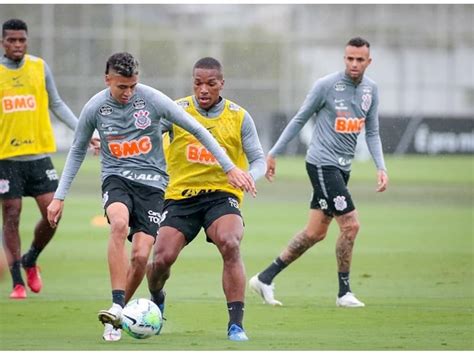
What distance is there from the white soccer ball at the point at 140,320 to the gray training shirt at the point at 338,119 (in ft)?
12.5

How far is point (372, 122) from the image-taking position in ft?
40.8

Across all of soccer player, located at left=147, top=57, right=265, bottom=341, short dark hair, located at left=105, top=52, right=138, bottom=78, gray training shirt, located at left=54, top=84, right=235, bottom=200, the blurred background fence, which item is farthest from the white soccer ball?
the blurred background fence

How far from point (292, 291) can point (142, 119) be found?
14.2ft

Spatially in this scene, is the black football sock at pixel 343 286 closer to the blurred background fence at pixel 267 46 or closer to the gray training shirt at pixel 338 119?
the gray training shirt at pixel 338 119

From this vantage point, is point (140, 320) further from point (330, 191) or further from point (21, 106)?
point (21, 106)

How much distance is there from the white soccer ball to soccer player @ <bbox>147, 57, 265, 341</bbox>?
3.47ft

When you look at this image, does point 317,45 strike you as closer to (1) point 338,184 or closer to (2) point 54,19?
(2) point 54,19

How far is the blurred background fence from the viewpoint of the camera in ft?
170

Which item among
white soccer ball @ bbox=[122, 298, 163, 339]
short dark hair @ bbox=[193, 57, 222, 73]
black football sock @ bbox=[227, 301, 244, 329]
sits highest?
short dark hair @ bbox=[193, 57, 222, 73]

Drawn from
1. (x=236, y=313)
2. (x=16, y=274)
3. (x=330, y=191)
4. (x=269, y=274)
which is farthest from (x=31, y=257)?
(x=236, y=313)

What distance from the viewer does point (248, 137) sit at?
989cm

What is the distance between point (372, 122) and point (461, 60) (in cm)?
4279

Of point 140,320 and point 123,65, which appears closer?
point 140,320

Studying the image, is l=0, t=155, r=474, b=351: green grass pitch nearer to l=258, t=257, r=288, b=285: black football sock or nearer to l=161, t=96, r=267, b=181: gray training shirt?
l=258, t=257, r=288, b=285: black football sock
